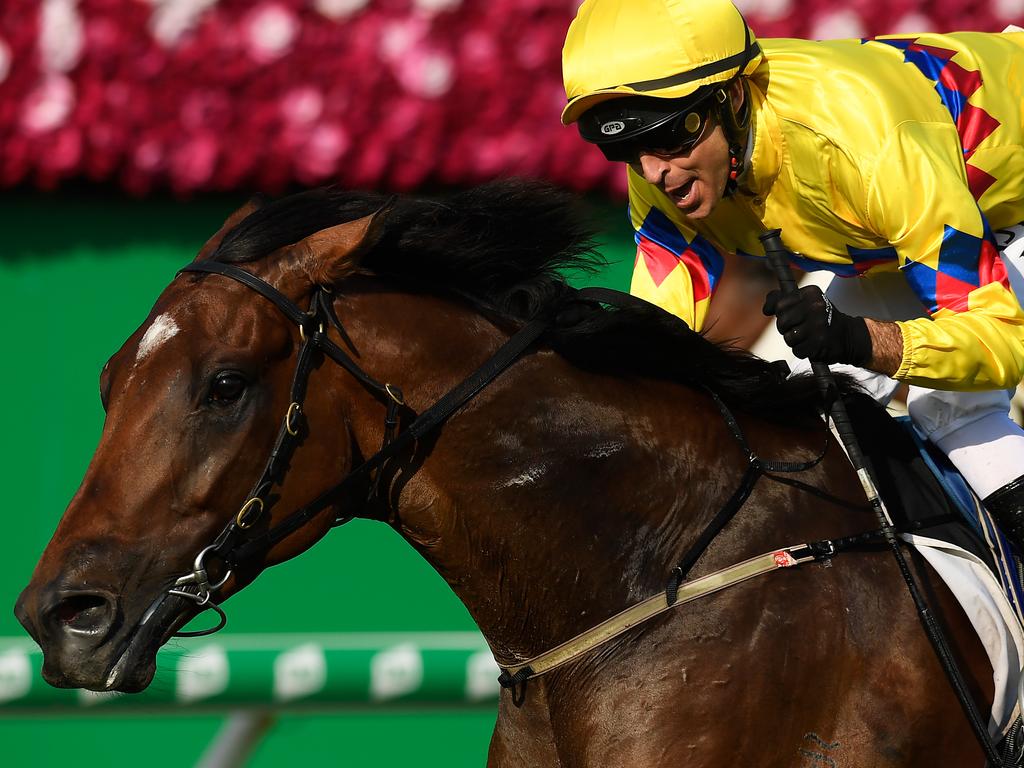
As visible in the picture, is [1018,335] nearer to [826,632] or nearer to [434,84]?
[826,632]

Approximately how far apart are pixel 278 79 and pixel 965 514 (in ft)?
9.76

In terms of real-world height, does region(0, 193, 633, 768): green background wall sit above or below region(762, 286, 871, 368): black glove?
below

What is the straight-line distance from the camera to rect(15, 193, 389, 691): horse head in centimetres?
204

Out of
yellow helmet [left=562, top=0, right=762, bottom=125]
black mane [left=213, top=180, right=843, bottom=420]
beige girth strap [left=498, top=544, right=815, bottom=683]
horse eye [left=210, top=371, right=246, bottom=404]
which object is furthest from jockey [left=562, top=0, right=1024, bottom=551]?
horse eye [left=210, top=371, right=246, bottom=404]

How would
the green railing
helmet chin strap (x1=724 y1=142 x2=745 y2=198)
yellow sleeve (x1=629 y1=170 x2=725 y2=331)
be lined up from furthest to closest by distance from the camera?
the green railing
yellow sleeve (x1=629 y1=170 x2=725 y2=331)
helmet chin strap (x1=724 y1=142 x2=745 y2=198)

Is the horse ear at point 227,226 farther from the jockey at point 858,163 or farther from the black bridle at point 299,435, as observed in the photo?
the jockey at point 858,163

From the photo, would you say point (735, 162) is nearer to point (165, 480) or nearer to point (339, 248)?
point (339, 248)

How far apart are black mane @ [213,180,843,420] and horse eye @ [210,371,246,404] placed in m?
0.24

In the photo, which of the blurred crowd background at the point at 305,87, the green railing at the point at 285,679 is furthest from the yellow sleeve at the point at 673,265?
the blurred crowd background at the point at 305,87

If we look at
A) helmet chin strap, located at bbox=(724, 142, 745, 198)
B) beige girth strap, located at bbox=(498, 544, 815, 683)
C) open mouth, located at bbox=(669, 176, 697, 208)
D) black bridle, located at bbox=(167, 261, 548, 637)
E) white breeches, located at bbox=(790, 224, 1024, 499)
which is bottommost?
beige girth strap, located at bbox=(498, 544, 815, 683)

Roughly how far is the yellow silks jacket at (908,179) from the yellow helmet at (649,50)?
16 centimetres

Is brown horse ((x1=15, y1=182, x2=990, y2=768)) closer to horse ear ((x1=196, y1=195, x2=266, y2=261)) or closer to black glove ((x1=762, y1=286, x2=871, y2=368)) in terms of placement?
horse ear ((x1=196, y1=195, x2=266, y2=261))

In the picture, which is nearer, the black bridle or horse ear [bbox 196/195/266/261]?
the black bridle

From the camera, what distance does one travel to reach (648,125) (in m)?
2.31
